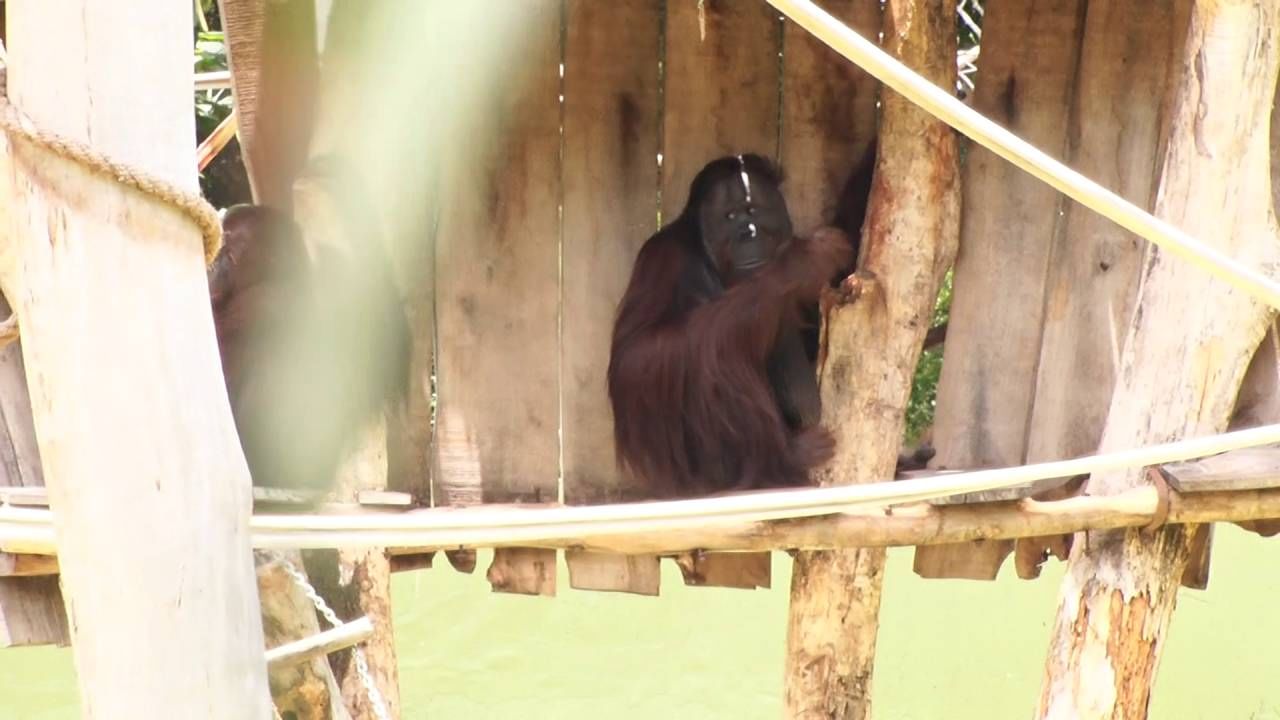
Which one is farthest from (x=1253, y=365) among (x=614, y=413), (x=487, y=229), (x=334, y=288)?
(x=334, y=288)

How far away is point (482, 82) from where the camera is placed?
4289mm

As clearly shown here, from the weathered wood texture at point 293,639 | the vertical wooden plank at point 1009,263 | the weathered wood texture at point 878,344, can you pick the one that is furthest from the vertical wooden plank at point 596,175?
the weathered wood texture at point 293,639

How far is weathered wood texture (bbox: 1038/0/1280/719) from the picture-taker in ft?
10.9

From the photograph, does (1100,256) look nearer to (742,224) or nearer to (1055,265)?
(1055,265)

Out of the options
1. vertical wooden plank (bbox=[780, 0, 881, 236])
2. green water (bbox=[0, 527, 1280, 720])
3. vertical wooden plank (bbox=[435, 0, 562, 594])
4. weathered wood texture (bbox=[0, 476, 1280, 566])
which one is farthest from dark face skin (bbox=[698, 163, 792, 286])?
green water (bbox=[0, 527, 1280, 720])

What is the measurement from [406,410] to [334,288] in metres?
0.42

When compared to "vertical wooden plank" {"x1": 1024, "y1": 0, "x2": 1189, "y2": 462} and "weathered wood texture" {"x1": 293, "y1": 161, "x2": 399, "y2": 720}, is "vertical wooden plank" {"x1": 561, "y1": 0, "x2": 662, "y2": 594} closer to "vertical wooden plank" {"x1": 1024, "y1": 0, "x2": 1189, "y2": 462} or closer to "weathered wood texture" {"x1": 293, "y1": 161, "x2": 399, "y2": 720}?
"weathered wood texture" {"x1": 293, "y1": 161, "x2": 399, "y2": 720}

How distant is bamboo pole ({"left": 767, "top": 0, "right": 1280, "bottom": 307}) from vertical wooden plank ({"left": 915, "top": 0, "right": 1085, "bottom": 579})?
1820mm

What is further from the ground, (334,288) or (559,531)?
(334,288)

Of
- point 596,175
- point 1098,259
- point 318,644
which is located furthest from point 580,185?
point 318,644

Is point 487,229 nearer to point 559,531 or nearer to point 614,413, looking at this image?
point 614,413

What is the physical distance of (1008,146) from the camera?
7.19 ft

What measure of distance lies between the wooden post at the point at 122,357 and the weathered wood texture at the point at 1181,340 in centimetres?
220

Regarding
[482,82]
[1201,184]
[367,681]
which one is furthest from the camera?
[482,82]
